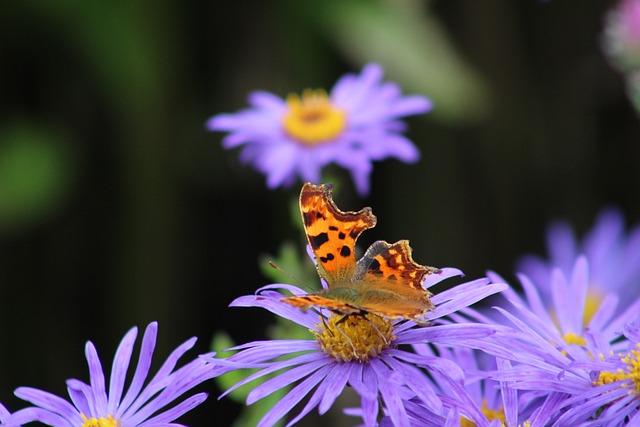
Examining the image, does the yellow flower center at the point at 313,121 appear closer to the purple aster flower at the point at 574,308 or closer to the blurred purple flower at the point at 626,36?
the blurred purple flower at the point at 626,36

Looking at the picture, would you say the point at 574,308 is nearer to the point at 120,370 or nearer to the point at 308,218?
the point at 308,218

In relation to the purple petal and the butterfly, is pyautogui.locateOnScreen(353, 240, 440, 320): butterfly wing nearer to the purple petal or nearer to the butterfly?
the butterfly

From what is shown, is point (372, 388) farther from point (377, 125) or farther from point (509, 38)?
point (509, 38)

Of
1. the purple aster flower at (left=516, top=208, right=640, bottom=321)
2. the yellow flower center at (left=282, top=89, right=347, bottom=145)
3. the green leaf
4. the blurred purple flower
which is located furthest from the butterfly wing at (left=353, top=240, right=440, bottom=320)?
the green leaf

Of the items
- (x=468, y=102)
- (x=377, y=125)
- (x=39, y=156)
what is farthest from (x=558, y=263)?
(x=39, y=156)

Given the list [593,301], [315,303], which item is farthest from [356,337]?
[593,301]

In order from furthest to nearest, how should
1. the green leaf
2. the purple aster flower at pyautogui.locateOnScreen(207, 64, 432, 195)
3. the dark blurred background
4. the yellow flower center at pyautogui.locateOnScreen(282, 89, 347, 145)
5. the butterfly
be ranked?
the dark blurred background, the green leaf, the yellow flower center at pyautogui.locateOnScreen(282, 89, 347, 145), the purple aster flower at pyautogui.locateOnScreen(207, 64, 432, 195), the butterfly
